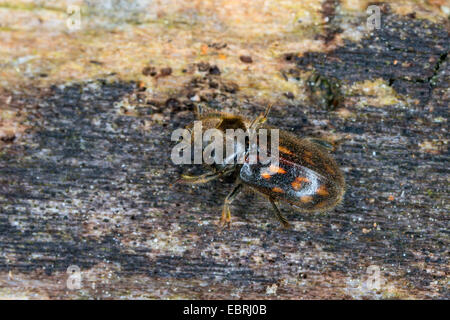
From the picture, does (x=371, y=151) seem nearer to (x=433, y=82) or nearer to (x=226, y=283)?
(x=433, y=82)

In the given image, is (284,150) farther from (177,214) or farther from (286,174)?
(177,214)

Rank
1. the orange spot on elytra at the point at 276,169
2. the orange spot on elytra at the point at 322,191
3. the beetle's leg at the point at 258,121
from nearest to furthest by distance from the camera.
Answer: the orange spot on elytra at the point at 322,191, the orange spot on elytra at the point at 276,169, the beetle's leg at the point at 258,121

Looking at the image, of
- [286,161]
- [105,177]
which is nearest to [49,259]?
[105,177]

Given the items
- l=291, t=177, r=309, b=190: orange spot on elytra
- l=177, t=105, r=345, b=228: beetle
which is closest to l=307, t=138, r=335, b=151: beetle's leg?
l=177, t=105, r=345, b=228: beetle

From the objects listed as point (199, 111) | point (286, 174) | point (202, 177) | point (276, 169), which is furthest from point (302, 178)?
point (199, 111)

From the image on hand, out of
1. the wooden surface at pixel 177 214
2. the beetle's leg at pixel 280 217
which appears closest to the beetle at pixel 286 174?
the beetle's leg at pixel 280 217

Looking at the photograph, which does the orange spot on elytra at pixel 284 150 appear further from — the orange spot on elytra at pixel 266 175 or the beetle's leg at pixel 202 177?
the beetle's leg at pixel 202 177

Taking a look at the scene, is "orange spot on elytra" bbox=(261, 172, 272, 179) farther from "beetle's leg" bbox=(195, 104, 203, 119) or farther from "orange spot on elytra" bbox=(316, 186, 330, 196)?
"beetle's leg" bbox=(195, 104, 203, 119)

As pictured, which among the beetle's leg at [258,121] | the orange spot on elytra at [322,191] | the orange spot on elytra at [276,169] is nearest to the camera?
the orange spot on elytra at [322,191]
